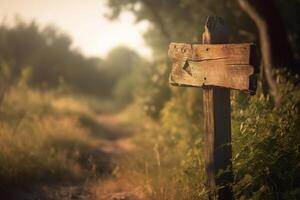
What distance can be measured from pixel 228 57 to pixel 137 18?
46.5ft

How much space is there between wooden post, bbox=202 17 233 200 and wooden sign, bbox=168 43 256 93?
150 millimetres

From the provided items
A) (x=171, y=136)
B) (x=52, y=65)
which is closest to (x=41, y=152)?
(x=171, y=136)

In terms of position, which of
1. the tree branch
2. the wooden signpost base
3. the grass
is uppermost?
the tree branch

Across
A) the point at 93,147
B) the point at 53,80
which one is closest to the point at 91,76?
the point at 53,80

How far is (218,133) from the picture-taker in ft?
14.9

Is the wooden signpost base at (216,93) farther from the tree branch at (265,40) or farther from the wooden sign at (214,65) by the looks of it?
the tree branch at (265,40)

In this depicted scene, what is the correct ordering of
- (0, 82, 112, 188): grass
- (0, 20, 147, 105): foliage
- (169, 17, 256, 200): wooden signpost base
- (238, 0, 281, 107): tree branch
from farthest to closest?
(0, 20, 147, 105): foliage < (238, 0, 281, 107): tree branch < (0, 82, 112, 188): grass < (169, 17, 256, 200): wooden signpost base

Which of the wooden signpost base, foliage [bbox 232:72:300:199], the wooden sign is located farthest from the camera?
foliage [bbox 232:72:300:199]

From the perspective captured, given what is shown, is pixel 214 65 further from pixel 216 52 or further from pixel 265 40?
pixel 265 40

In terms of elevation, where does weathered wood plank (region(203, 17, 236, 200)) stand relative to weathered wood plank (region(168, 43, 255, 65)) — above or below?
below

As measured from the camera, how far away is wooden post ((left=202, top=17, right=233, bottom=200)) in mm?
4527

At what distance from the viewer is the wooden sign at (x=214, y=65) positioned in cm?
410

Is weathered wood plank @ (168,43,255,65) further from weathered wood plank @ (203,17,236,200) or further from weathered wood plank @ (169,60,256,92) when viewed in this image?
weathered wood plank @ (203,17,236,200)

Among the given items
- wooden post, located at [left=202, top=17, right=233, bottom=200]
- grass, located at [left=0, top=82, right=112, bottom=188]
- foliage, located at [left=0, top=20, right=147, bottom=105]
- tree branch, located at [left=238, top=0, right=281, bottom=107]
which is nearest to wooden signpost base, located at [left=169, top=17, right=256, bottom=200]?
wooden post, located at [left=202, top=17, right=233, bottom=200]
